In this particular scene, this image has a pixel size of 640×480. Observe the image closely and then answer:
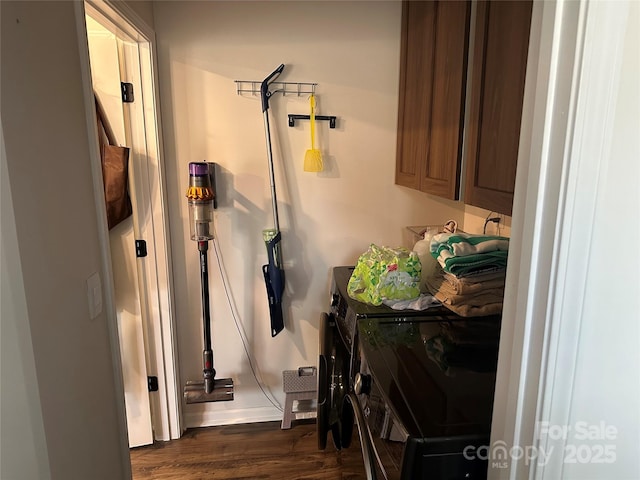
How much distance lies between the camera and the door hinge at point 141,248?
6.75 feet

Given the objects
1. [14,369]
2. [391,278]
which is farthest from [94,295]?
[391,278]

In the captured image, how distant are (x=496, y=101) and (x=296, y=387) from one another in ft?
5.63

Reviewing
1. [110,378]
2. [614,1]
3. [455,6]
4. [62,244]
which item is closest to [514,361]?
[614,1]

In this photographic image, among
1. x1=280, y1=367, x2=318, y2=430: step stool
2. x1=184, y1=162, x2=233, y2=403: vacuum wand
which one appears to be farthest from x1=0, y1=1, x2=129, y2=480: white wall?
x1=280, y1=367, x2=318, y2=430: step stool

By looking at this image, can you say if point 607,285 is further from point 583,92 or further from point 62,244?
point 62,244

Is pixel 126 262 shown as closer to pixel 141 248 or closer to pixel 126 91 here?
pixel 141 248

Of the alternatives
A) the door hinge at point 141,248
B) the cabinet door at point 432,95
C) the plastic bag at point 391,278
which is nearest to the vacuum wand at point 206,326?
the door hinge at point 141,248

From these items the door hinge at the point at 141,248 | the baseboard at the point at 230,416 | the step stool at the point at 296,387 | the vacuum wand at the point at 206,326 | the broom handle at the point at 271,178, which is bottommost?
the baseboard at the point at 230,416

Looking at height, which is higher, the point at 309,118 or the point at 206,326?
the point at 309,118

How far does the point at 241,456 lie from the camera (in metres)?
2.16

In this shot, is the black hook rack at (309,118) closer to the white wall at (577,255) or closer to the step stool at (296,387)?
the step stool at (296,387)

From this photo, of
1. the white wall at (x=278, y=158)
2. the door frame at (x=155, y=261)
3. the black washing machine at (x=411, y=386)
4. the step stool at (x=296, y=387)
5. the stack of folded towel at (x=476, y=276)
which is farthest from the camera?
the step stool at (x=296, y=387)

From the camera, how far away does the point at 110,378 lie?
120cm

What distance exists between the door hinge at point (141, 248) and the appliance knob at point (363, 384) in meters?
1.33
